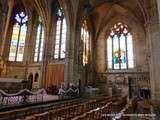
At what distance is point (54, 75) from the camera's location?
17.1 meters

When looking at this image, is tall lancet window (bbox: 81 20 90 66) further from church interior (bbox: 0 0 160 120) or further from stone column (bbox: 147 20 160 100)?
stone column (bbox: 147 20 160 100)

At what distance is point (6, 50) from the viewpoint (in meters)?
19.0

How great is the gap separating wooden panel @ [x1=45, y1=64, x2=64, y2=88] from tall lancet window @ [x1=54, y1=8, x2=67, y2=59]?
4.60ft

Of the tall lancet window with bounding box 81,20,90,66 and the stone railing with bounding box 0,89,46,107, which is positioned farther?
the tall lancet window with bounding box 81,20,90,66

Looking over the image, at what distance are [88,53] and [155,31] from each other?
10330mm

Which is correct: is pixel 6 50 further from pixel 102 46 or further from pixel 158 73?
pixel 158 73

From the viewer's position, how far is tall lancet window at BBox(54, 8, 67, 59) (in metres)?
17.9

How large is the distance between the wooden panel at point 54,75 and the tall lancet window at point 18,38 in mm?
5235

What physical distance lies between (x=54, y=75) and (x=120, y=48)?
→ 11355 millimetres

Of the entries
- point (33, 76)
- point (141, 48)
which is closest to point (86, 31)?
point (141, 48)

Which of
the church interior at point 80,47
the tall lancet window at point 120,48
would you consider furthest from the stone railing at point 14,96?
the tall lancet window at point 120,48

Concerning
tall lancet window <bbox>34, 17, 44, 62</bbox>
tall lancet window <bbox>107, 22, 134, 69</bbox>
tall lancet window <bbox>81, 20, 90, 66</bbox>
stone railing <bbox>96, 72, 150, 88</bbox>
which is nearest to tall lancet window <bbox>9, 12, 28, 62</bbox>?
tall lancet window <bbox>34, 17, 44, 62</bbox>

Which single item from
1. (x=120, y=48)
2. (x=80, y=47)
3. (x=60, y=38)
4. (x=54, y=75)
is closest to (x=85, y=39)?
(x=80, y=47)

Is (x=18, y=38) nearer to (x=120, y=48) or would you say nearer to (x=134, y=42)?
(x=120, y=48)
